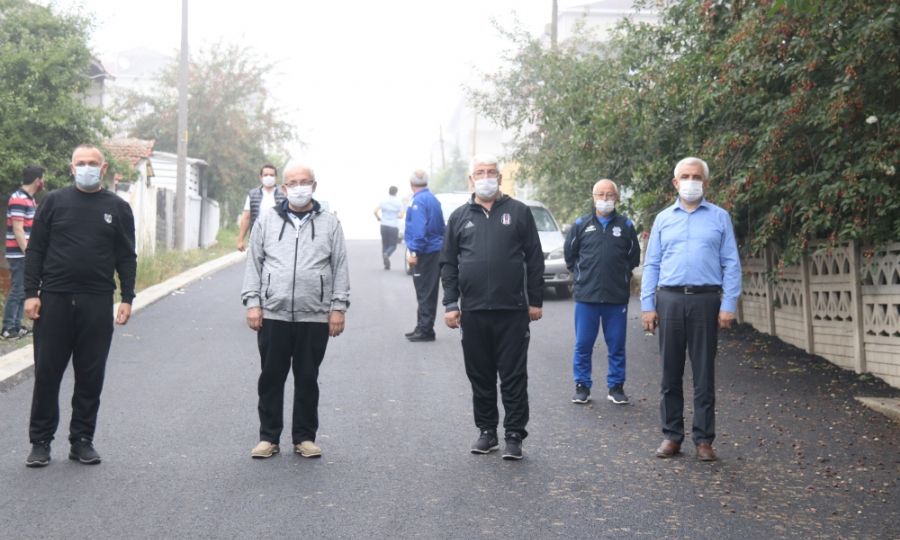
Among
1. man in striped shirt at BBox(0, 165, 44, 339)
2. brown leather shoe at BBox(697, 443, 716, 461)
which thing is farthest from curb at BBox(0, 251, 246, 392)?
brown leather shoe at BBox(697, 443, 716, 461)

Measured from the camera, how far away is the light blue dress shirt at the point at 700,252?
799cm

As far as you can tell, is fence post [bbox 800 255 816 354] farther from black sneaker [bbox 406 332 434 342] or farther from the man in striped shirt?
the man in striped shirt

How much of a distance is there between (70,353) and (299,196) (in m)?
1.76

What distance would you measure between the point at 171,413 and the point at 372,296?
1076cm

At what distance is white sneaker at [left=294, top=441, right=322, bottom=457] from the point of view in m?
7.82

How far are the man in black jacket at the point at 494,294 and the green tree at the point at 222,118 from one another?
107 feet

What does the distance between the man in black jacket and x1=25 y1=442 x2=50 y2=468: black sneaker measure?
2.64 meters

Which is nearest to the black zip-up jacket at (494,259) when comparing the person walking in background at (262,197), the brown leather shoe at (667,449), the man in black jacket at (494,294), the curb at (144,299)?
the man in black jacket at (494,294)

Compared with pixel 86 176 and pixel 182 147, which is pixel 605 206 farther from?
pixel 182 147

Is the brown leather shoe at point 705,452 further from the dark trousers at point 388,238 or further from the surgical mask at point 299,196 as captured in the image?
the dark trousers at point 388,238

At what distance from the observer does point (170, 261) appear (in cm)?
2512

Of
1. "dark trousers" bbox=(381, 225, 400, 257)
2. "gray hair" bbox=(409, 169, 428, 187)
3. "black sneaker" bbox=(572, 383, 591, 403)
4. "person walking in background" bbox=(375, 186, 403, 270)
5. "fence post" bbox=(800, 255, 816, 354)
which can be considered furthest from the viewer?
"dark trousers" bbox=(381, 225, 400, 257)

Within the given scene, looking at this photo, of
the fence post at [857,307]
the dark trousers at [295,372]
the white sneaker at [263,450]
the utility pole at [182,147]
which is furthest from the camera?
the utility pole at [182,147]

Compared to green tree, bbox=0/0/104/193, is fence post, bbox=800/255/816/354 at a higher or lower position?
lower
